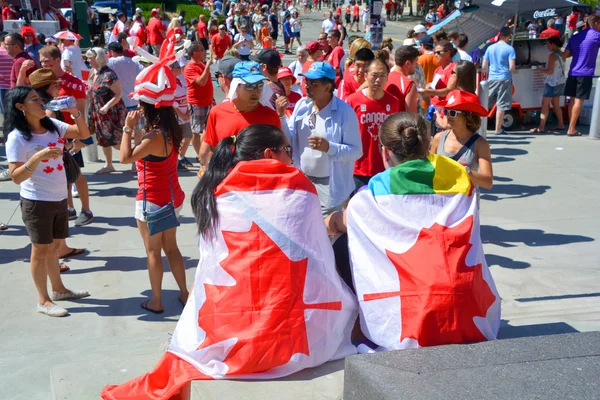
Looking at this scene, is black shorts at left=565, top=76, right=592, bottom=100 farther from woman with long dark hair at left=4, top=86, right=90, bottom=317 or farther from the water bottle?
woman with long dark hair at left=4, top=86, right=90, bottom=317

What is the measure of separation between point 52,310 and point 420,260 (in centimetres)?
328

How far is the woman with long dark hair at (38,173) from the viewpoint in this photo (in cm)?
499

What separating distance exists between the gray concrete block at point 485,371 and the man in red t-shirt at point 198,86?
275 inches

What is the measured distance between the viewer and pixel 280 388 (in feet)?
10.2

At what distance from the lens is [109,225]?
7.46 metres

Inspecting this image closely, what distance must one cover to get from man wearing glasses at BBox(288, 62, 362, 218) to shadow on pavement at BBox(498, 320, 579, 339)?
1.62m

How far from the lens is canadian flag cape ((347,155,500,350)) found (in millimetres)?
3176

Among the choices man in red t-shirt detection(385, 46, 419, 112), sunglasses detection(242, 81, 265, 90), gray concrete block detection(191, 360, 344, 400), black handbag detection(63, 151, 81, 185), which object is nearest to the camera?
gray concrete block detection(191, 360, 344, 400)

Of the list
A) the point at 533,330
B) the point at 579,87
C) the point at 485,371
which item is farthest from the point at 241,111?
the point at 579,87

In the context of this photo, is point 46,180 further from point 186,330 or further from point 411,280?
point 411,280

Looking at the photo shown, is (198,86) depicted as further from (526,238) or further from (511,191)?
(526,238)

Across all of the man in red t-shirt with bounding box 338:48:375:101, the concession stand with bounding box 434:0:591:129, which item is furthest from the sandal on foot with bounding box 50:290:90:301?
the concession stand with bounding box 434:0:591:129

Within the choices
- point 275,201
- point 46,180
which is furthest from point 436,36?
point 275,201

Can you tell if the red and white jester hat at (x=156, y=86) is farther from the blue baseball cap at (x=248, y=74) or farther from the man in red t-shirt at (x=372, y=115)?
the man in red t-shirt at (x=372, y=115)
